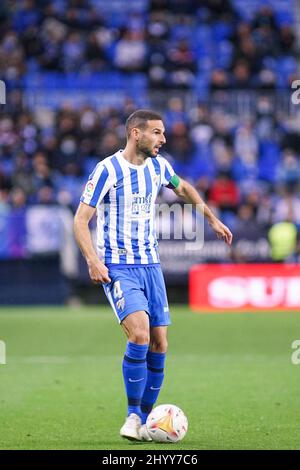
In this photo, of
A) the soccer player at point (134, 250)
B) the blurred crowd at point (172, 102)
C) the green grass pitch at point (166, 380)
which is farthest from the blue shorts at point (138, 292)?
the blurred crowd at point (172, 102)

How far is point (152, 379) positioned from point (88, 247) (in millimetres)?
1141

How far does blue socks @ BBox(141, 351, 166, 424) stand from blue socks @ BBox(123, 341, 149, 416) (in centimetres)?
23

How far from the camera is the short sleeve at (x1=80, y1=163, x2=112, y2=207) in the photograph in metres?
7.47

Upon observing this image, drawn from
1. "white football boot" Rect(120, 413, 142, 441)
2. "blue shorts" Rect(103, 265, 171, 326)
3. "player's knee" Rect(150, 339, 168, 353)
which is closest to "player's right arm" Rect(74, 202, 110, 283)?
"blue shorts" Rect(103, 265, 171, 326)

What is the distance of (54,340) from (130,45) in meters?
11.9

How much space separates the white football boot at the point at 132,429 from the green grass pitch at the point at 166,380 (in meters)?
0.07

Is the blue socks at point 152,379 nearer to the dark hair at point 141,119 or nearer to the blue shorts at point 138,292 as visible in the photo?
the blue shorts at point 138,292

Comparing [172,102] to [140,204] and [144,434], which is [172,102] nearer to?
[140,204]

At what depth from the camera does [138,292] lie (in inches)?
294

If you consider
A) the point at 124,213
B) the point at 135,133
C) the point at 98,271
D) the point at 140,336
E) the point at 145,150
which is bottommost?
the point at 140,336

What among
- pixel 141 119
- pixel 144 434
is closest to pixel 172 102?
pixel 141 119

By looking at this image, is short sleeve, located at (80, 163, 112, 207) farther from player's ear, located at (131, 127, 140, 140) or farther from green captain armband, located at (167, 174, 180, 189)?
green captain armband, located at (167, 174, 180, 189)

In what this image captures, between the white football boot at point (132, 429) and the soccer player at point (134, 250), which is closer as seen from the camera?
the white football boot at point (132, 429)

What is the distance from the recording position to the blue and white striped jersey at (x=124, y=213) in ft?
24.9
